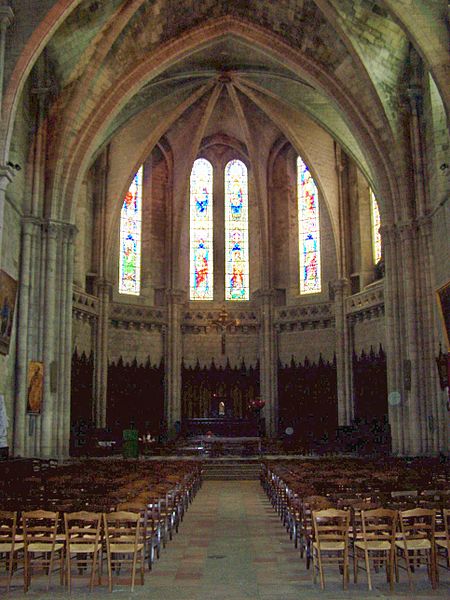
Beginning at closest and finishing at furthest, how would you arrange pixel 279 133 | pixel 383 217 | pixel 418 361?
pixel 418 361, pixel 383 217, pixel 279 133

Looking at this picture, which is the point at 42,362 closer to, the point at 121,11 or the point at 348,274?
the point at 121,11

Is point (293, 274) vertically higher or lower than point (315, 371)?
higher

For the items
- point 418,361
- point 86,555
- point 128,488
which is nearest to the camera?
point 86,555

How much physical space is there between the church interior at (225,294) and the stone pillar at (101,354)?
0.38 ft

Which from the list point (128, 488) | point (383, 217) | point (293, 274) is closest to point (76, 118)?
point (383, 217)

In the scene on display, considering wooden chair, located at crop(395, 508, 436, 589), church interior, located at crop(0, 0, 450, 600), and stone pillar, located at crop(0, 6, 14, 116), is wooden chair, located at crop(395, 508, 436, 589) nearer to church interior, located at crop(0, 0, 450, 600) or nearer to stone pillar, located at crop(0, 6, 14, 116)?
church interior, located at crop(0, 0, 450, 600)

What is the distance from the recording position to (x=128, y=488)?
37.0 feet

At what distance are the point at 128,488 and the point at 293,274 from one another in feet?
93.3

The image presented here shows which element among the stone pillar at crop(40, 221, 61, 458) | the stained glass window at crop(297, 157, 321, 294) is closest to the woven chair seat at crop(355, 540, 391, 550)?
the stone pillar at crop(40, 221, 61, 458)

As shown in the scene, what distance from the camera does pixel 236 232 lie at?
133 feet

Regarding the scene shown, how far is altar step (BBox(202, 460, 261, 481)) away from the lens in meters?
25.0

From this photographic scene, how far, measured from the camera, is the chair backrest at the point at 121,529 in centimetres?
806

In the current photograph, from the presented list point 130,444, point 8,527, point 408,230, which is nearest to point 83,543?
point 8,527

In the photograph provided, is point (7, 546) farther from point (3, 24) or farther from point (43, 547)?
point (3, 24)
